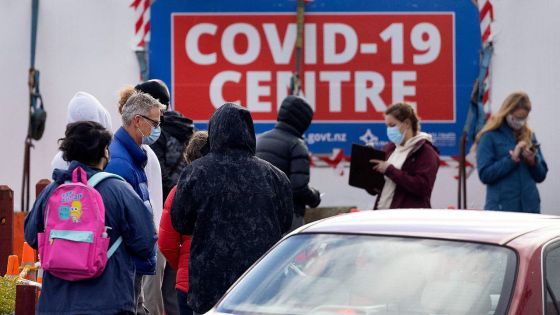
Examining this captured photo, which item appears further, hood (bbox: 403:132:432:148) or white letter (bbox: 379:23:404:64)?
white letter (bbox: 379:23:404:64)

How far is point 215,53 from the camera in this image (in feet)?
33.6

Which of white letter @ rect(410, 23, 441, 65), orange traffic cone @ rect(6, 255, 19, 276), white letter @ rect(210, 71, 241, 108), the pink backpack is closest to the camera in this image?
the pink backpack

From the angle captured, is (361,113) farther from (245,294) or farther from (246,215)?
(245,294)

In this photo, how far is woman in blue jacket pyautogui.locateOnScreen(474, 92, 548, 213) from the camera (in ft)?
33.5

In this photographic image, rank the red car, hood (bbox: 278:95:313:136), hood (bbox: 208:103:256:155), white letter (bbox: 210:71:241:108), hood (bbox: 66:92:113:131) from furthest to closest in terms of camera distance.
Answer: white letter (bbox: 210:71:241:108), hood (bbox: 278:95:313:136), hood (bbox: 66:92:113:131), hood (bbox: 208:103:256:155), the red car

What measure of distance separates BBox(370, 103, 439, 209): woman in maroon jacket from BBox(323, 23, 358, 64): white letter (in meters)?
0.69

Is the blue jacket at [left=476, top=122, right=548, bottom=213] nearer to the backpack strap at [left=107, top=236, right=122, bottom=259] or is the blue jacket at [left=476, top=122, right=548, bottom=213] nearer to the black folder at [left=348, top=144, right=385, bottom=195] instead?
the black folder at [left=348, top=144, right=385, bottom=195]

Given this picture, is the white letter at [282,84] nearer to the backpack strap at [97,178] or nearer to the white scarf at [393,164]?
the white scarf at [393,164]

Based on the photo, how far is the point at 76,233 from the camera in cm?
607

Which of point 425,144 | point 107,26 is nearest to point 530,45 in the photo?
point 425,144

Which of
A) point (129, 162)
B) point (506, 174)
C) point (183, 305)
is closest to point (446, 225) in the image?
point (183, 305)

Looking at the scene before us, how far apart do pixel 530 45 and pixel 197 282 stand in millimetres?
4621

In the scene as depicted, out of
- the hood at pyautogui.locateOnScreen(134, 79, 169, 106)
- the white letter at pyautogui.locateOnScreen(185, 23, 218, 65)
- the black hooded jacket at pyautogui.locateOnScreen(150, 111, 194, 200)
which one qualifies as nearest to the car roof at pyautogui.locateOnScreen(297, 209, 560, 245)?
the black hooded jacket at pyautogui.locateOnScreen(150, 111, 194, 200)

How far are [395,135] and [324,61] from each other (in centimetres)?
87
